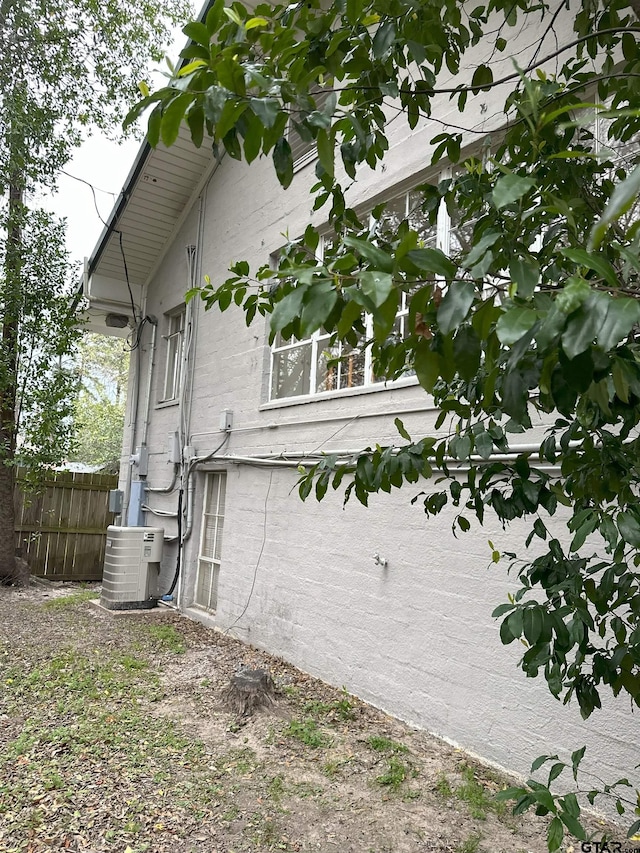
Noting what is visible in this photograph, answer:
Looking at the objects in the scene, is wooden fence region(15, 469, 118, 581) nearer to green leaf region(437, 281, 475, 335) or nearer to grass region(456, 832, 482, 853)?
grass region(456, 832, 482, 853)

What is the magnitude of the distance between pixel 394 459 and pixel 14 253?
8909 mm

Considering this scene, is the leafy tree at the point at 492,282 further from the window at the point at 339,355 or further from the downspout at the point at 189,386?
the downspout at the point at 189,386

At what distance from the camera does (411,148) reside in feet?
17.3

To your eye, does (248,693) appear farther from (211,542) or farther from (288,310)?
(288,310)

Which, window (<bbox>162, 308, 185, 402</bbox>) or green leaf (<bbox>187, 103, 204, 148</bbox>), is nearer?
green leaf (<bbox>187, 103, 204, 148</bbox>)

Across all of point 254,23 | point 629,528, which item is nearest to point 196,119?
point 254,23

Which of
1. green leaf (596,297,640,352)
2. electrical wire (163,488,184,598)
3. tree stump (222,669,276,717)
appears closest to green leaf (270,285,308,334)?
green leaf (596,297,640,352)

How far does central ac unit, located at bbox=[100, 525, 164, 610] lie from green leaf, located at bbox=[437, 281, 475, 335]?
7.63 meters

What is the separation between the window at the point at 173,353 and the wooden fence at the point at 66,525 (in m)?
2.44

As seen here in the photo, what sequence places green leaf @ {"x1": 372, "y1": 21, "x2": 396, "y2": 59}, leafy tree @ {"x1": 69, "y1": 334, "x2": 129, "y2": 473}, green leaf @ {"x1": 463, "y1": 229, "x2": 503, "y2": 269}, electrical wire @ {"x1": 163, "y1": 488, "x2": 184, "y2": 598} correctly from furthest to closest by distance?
leafy tree @ {"x1": 69, "y1": 334, "x2": 129, "y2": 473} → electrical wire @ {"x1": 163, "y1": 488, "x2": 184, "y2": 598} → green leaf @ {"x1": 372, "y1": 21, "x2": 396, "y2": 59} → green leaf @ {"x1": 463, "y1": 229, "x2": 503, "y2": 269}

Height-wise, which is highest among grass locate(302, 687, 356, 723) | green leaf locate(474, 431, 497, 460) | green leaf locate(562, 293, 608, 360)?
green leaf locate(562, 293, 608, 360)

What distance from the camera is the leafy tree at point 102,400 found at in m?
23.4

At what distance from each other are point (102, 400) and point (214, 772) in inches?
983

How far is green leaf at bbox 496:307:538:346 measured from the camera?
2.99 ft
